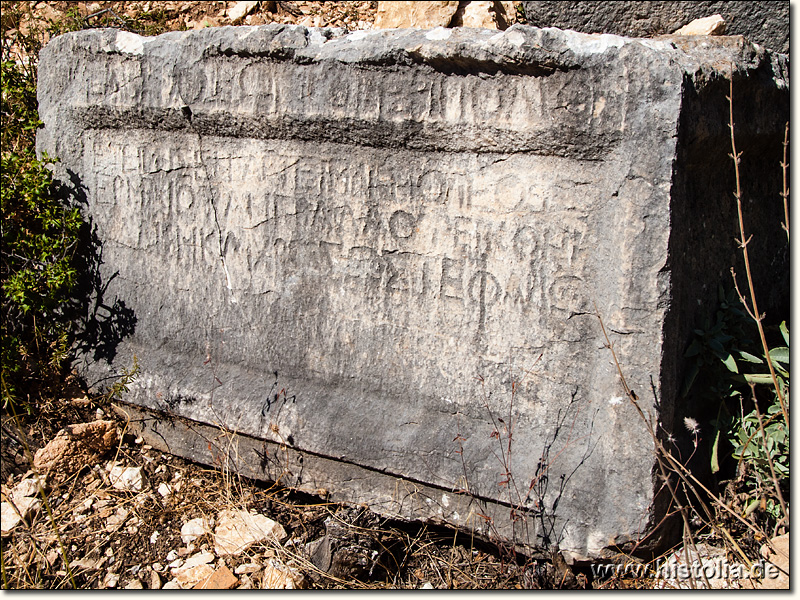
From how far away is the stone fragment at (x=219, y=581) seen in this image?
74.6 inches

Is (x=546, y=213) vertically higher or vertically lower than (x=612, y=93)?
lower

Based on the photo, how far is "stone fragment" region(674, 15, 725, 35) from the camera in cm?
247

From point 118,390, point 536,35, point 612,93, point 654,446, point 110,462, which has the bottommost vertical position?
point 110,462

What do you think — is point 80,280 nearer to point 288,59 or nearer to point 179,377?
point 179,377

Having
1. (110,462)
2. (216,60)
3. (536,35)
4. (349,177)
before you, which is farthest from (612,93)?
(110,462)

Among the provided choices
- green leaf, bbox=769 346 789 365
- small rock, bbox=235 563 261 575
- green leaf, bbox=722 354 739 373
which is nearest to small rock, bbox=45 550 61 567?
small rock, bbox=235 563 261 575

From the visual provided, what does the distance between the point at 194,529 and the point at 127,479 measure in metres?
0.34

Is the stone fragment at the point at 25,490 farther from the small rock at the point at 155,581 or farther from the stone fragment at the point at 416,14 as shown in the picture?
the stone fragment at the point at 416,14

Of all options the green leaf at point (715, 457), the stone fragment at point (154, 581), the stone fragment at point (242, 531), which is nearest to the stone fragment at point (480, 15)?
the green leaf at point (715, 457)

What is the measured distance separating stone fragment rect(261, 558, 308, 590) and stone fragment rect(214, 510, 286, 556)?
3.7 inches

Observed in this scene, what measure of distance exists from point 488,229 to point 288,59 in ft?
2.42

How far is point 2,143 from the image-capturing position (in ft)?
9.03

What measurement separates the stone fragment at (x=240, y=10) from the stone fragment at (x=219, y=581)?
7.99 feet

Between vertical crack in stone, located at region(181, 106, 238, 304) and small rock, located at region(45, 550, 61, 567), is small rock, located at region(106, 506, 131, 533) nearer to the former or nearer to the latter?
small rock, located at region(45, 550, 61, 567)
